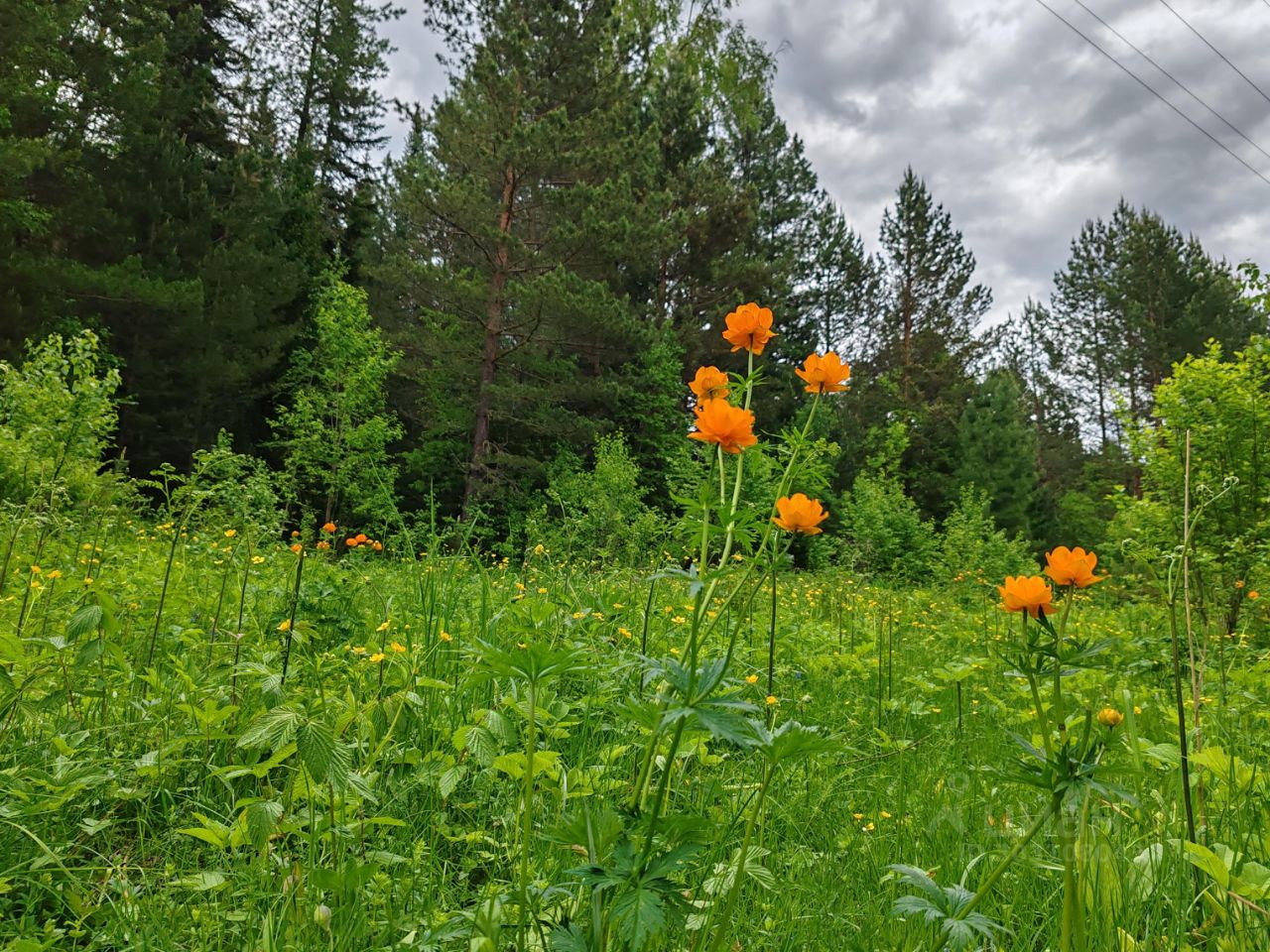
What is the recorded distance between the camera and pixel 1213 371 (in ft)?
19.2

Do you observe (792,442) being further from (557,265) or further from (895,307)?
(895,307)

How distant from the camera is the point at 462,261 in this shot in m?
13.2

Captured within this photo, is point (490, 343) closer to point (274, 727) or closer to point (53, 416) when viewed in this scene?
point (53, 416)

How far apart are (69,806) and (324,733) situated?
74 cm

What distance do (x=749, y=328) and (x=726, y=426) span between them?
13.3 inches

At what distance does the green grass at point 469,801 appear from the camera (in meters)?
0.90

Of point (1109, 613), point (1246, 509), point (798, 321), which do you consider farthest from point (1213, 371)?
point (798, 321)

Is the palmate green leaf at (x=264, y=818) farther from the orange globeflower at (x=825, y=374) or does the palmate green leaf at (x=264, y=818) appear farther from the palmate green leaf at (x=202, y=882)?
the orange globeflower at (x=825, y=374)

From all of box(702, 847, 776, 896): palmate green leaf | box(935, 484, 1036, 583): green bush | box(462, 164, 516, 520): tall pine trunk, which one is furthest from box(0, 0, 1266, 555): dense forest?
box(702, 847, 776, 896): palmate green leaf

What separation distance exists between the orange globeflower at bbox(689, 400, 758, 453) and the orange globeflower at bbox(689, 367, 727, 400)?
180 millimetres

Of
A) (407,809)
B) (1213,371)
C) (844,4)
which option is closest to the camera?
(407,809)

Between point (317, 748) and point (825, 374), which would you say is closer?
point (317, 748)

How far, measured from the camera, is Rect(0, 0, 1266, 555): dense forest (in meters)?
10.7

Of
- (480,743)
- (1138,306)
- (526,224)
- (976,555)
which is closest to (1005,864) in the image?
(480,743)
